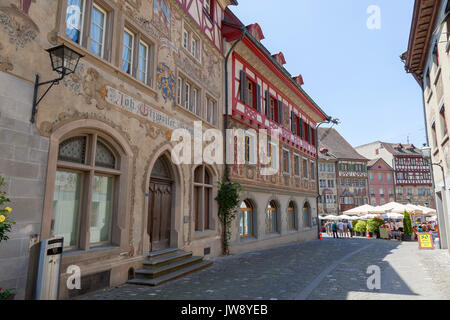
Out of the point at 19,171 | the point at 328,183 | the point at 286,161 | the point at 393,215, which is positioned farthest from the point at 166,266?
the point at 328,183

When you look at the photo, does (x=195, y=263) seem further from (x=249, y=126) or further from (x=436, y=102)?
(x=436, y=102)

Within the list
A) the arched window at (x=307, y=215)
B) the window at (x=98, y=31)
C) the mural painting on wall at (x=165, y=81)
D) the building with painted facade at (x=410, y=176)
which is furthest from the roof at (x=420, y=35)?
the building with painted facade at (x=410, y=176)

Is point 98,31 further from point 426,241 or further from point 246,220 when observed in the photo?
point 426,241

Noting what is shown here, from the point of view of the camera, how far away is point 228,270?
873 cm

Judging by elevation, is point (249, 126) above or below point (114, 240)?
above

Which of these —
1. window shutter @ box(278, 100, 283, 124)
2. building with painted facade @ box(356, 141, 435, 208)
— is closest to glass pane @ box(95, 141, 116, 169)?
window shutter @ box(278, 100, 283, 124)

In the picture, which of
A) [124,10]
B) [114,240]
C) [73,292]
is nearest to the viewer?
[73,292]

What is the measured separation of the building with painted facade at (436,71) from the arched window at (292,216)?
24.3 ft

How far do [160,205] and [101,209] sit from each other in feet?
7.40

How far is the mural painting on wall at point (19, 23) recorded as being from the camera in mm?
4812

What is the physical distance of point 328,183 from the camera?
158 feet

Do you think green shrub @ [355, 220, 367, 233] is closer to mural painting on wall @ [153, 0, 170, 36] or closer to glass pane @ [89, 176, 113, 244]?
mural painting on wall @ [153, 0, 170, 36]
